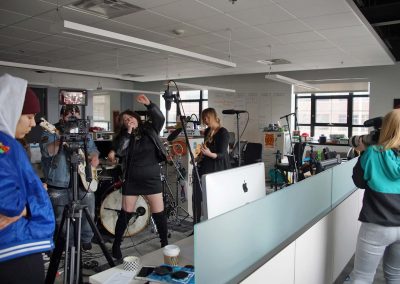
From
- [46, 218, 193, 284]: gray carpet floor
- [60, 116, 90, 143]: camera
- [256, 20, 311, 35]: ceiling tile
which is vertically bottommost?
[46, 218, 193, 284]: gray carpet floor

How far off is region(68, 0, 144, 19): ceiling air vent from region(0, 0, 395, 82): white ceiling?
4.6 inches

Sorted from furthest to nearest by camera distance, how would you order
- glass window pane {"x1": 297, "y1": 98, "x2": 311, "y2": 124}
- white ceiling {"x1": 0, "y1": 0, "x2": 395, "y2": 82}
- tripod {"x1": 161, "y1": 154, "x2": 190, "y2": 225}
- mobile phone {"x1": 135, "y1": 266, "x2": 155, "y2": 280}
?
glass window pane {"x1": 297, "y1": 98, "x2": 311, "y2": 124}
tripod {"x1": 161, "y1": 154, "x2": 190, "y2": 225}
white ceiling {"x1": 0, "y1": 0, "x2": 395, "y2": 82}
mobile phone {"x1": 135, "y1": 266, "x2": 155, "y2": 280}

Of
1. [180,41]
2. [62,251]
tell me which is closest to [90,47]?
[180,41]

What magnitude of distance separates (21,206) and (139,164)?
179cm

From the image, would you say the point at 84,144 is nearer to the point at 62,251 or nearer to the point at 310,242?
the point at 62,251

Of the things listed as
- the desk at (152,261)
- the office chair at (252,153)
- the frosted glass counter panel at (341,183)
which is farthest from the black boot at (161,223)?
the office chair at (252,153)

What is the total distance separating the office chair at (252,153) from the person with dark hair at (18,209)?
516 centimetres

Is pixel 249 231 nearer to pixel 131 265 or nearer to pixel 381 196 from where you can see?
pixel 131 265

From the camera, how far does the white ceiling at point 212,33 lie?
12.0 ft

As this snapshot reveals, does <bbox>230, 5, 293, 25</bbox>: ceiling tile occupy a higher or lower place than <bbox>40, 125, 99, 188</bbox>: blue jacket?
higher

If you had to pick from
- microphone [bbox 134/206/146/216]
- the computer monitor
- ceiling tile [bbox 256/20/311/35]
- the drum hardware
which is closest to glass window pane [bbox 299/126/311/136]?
ceiling tile [bbox 256/20/311/35]

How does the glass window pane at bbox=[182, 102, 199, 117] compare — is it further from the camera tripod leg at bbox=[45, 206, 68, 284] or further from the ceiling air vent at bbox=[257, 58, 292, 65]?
the camera tripod leg at bbox=[45, 206, 68, 284]

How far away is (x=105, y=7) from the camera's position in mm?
3689

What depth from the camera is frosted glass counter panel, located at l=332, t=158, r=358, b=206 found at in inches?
105
